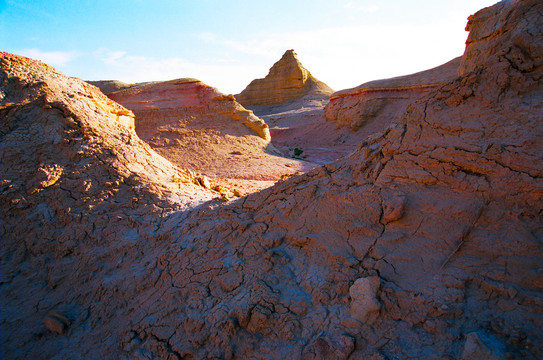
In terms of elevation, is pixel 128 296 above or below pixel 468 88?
below

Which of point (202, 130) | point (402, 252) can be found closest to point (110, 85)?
point (202, 130)

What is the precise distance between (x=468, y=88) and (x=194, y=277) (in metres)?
2.39

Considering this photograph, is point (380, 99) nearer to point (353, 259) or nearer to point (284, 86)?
point (353, 259)

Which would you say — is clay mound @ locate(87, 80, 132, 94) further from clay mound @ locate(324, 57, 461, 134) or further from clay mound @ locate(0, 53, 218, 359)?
clay mound @ locate(0, 53, 218, 359)

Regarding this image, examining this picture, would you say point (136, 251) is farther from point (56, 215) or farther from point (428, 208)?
point (428, 208)

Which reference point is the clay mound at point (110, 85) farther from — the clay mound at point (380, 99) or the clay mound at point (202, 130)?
the clay mound at point (380, 99)

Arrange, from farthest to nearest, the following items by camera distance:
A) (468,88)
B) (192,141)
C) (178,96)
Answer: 1. (178,96)
2. (192,141)
3. (468,88)

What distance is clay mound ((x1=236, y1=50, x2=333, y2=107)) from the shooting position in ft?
94.1

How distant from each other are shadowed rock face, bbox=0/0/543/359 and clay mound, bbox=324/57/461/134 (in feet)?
36.5

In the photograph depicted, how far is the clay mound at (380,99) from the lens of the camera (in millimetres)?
12852

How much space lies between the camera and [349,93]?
15852 mm

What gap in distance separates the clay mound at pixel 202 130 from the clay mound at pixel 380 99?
503 cm

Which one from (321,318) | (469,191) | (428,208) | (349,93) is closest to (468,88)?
(469,191)

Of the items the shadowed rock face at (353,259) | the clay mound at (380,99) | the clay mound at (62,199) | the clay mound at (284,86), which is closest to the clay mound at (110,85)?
the clay mound at (380,99)
